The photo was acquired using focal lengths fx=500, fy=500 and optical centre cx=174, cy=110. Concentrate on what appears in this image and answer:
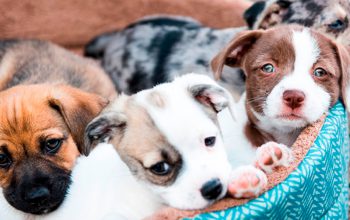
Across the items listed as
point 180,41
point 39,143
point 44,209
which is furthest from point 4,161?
point 180,41

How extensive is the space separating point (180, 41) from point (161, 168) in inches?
83.3

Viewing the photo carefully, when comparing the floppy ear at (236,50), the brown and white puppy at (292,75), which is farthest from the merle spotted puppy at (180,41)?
the brown and white puppy at (292,75)

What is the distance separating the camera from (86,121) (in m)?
2.65

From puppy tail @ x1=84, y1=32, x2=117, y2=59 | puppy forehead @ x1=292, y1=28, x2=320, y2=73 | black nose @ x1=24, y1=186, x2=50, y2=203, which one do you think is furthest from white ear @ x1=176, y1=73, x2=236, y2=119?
puppy tail @ x1=84, y1=32, x2=117, y2=59

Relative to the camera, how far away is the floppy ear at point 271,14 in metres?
3.69

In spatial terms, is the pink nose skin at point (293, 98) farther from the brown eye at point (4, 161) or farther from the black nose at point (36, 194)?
the brown eye at point (4, 161)

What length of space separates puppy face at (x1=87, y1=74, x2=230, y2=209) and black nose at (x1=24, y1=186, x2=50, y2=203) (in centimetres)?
35

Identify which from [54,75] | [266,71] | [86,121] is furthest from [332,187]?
[54,75]

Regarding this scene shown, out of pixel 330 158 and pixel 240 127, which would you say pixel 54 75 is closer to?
pixel 240 127

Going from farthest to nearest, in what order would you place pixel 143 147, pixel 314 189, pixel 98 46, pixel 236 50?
pixel 98 46 → pixel 236 50 → pixel 314 189 → pixel 143 147

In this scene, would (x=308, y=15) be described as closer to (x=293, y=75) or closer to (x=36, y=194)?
(x=293, y=75)

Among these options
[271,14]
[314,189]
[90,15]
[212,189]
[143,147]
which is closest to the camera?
[212,189]

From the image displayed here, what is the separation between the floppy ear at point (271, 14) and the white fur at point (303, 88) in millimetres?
975

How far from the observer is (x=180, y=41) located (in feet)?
13.6
